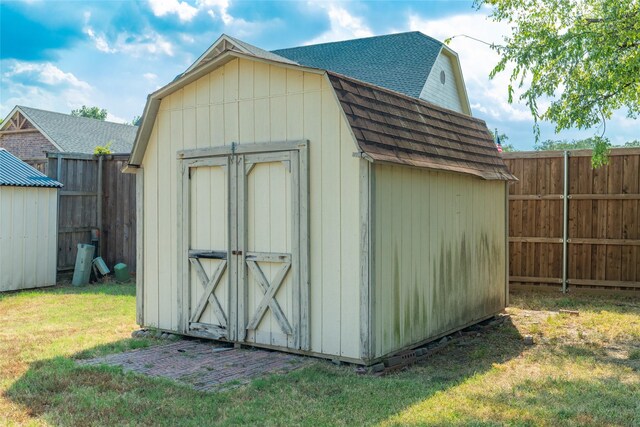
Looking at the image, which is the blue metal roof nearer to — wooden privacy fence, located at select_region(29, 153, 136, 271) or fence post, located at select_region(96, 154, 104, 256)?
wooden privacy fence, located at select_region(29, 153, 136, 271)

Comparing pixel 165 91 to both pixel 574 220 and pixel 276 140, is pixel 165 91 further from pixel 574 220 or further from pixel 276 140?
pixel 574 220

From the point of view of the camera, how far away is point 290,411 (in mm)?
4258

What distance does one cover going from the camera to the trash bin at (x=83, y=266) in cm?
1120

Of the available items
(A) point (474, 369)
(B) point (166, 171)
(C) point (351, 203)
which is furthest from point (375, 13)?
(A) point (474, 369)

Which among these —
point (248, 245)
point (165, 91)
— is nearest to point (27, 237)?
point (165, 91)

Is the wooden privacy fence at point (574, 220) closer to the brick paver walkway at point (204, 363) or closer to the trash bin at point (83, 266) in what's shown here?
the brick paver walkway at point (204, 363)

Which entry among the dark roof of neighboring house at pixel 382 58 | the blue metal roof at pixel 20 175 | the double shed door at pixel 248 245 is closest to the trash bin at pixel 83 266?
the blue metal roof at pixel 20 175

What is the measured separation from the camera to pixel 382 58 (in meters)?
17.4

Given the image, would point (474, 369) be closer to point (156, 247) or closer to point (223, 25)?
point (156, 247)

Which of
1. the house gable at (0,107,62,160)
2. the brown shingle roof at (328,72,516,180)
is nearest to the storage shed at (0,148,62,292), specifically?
the brown shingle roof at (328,72,516,180)

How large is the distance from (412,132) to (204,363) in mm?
3192

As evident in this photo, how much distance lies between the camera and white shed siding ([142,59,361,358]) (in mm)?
5578

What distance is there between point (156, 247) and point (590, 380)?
189 inches

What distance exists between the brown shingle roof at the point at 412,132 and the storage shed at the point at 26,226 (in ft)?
23.1
